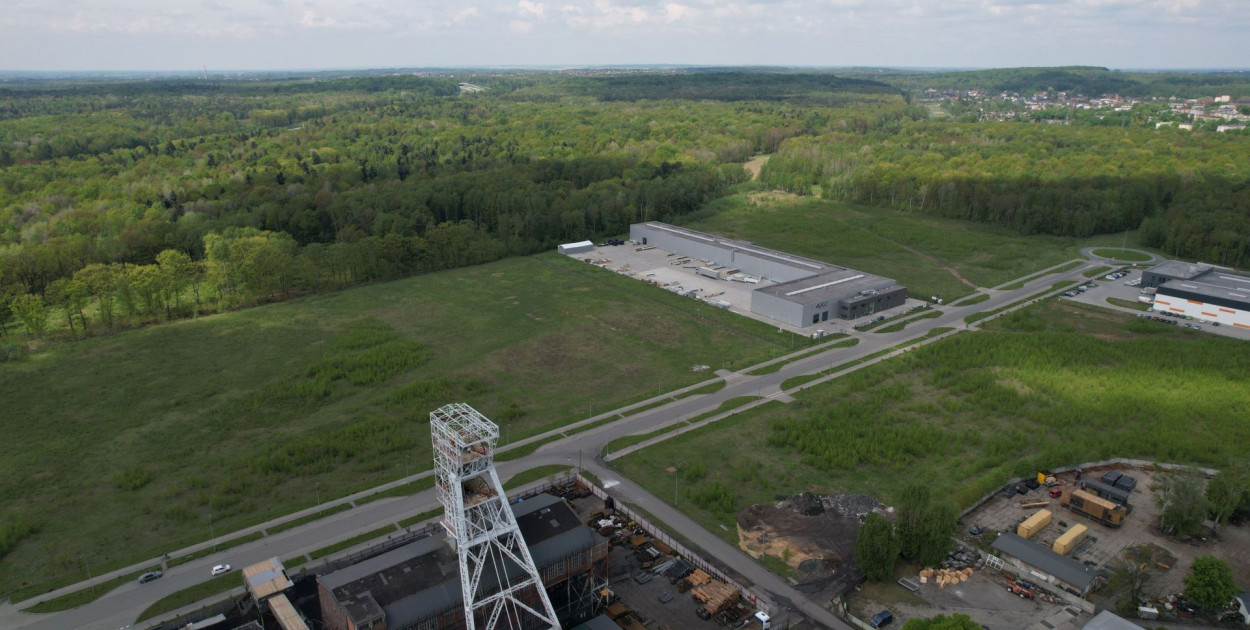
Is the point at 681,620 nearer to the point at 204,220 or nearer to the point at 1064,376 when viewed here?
the point at 1064,376

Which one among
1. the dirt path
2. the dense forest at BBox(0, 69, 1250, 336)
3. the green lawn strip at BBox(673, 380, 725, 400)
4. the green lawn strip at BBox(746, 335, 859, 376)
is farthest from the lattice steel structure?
the dirt path

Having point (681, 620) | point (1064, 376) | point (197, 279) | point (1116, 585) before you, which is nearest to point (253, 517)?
point (681, 620)

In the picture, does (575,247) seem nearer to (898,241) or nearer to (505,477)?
(898,241)

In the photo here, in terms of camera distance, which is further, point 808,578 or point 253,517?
point 253,517

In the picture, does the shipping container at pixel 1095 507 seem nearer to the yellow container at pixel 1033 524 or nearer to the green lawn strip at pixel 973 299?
the yellow container at pixel 1033 524

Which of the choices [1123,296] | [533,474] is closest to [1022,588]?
[533,474]

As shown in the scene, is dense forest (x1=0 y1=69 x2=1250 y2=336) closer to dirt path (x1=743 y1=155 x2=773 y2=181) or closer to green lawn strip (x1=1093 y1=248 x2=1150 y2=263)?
dirt path (x1=743 y1=155 x2=773 y2=181)
